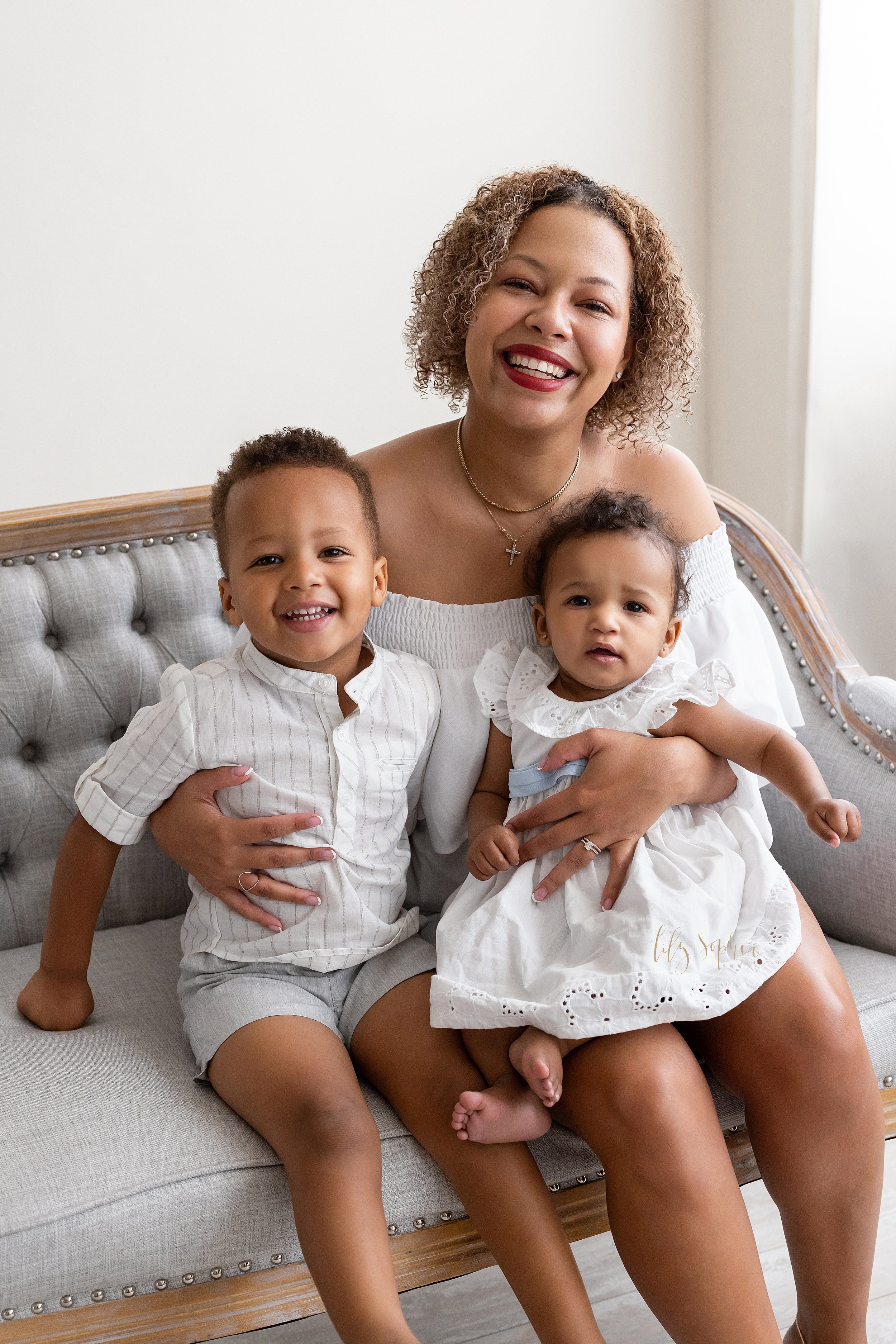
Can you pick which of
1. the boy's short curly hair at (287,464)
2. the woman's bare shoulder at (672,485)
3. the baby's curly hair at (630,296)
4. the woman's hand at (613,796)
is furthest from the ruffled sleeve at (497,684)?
the baby's curly hair at (630,296)

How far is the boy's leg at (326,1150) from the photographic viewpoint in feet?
3.44

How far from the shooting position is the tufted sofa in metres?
1.13

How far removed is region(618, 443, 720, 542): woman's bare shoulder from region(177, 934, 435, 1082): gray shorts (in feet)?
2.33

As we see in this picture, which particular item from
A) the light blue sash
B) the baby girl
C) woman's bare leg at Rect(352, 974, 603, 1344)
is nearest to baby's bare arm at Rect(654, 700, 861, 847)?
the baby girl

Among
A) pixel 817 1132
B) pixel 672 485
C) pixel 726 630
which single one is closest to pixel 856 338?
pixel 672 485

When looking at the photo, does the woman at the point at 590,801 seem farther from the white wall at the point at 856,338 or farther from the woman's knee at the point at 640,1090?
the white wall at the point at 856,338

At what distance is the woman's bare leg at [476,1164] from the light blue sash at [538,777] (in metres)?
0.26

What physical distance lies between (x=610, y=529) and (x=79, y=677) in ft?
2.84

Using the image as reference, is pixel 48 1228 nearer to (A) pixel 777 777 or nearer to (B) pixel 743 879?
→ (B) pixel 743 879

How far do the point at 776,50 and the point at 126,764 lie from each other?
228 cm

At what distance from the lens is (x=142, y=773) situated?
4.47 feet

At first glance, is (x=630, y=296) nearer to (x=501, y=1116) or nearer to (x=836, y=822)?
(x=836, y=822)

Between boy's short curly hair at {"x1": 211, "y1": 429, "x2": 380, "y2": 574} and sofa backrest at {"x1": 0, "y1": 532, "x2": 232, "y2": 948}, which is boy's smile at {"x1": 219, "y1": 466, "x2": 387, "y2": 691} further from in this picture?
sofa backrest at {"x1": 0, "y1": 532, "x2": 232, "y2": 948}

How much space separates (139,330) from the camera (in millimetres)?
2346
